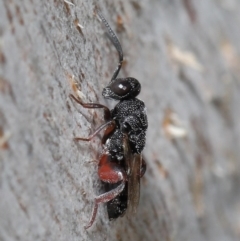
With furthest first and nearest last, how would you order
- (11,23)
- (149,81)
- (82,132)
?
1. (149,81)
2. (82,132)
3. (11,23)

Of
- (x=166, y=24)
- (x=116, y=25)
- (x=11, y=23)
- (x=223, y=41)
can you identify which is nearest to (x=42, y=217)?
(x=11, y=23)

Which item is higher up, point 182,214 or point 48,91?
point 48,91

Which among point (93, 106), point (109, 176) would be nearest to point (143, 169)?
point (109, 176)

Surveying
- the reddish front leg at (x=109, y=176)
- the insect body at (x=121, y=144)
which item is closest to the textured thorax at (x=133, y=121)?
the insect body at (x=121, y=144)

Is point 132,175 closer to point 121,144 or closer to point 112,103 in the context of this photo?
point 121,144

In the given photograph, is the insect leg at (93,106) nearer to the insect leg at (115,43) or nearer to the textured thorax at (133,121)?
the textured thorax at (133,121)

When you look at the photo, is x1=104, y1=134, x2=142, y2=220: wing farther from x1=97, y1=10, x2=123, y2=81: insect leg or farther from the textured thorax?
x1=97, y1=10, x2=123, y2=81: insect leg

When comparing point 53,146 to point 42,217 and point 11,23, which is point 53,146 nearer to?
point 42,217
